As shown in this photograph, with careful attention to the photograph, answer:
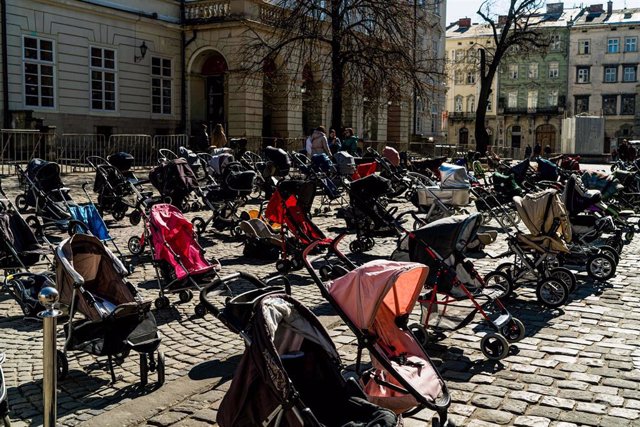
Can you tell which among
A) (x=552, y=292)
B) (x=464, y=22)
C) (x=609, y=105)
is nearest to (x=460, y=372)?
(x=552, y=292)

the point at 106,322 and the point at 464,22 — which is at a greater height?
the point at 464,22

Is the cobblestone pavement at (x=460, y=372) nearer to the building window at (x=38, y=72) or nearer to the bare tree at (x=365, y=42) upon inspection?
the bare tree at (x=365, y=42)

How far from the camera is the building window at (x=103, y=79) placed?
2909cm

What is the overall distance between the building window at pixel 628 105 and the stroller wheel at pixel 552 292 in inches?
2784

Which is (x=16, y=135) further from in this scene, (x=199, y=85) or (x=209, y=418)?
(x=209, y=418)

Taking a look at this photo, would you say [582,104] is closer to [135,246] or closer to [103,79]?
[103,79]

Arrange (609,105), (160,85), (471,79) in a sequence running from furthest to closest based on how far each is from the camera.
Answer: (471,79) → (609,105) → (160,85)

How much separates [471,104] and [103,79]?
5923cm

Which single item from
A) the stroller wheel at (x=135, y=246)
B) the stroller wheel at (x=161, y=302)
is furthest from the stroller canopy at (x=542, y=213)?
the stroller wheel at (x=135, y=246)

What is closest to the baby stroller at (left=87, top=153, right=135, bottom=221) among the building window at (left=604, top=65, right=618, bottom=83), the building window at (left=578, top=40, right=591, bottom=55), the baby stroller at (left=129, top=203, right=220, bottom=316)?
the baby stroller at (left=129, top=203, right=220, bottom=316)

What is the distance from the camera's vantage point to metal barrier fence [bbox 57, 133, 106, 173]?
21188 mm

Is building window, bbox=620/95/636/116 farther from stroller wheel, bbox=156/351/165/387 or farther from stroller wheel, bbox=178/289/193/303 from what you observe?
stroller wheel, bbox=156/351/165/387

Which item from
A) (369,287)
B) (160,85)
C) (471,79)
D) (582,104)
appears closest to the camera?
(369,287)

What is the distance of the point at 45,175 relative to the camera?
12.6 meters
